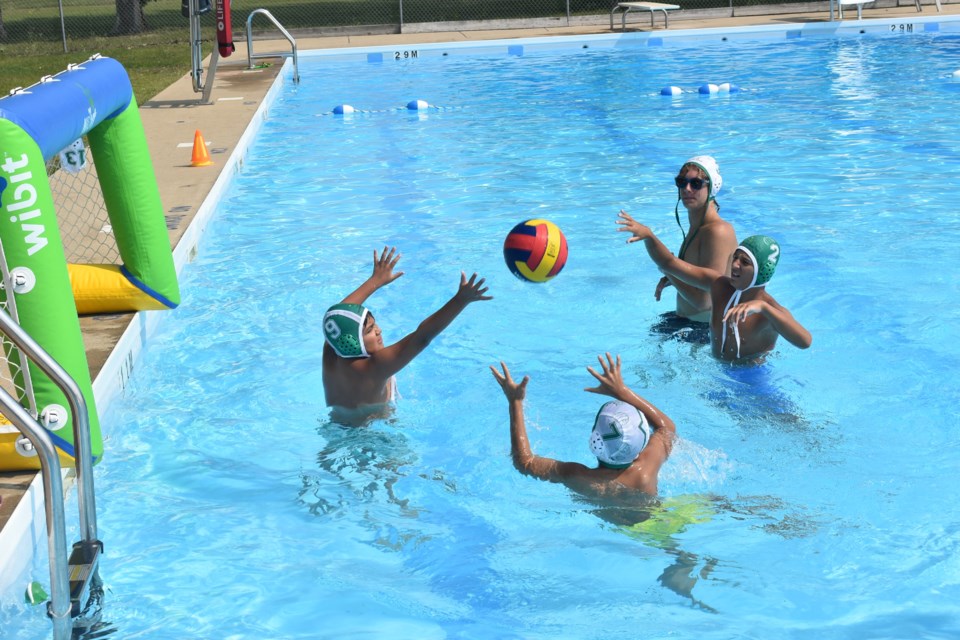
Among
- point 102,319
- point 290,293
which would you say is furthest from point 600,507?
point 290,293

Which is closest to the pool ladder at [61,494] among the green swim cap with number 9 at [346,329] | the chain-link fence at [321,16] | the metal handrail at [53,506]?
the metal handrail at [53,506]

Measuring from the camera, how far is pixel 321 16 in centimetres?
2962

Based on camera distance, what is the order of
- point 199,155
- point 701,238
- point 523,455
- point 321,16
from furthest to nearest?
point 321,16
point 199,155
point 701,238
point 523,455

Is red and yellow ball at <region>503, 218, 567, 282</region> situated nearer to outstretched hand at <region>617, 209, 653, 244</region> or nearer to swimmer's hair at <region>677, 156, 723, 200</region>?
outstretched hand at <region>617, 209, 653, 244</region>

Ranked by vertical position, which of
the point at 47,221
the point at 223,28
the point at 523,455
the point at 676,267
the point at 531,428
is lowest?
the point at 531,428

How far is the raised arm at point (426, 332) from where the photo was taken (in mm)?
4844

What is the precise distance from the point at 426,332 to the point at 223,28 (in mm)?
11216

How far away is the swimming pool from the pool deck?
36cm

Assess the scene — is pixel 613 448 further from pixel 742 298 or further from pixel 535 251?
pixel 742 298

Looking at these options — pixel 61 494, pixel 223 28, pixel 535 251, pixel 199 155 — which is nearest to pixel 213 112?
pixel 223 28

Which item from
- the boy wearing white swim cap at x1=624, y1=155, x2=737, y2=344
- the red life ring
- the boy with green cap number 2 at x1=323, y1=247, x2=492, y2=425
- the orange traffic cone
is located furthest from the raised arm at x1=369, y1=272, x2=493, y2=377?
the red life ring

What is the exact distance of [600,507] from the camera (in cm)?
480

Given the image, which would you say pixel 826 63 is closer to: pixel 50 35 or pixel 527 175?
pixel 527 175

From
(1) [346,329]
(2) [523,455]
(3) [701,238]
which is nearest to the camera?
(2) [523,455]
